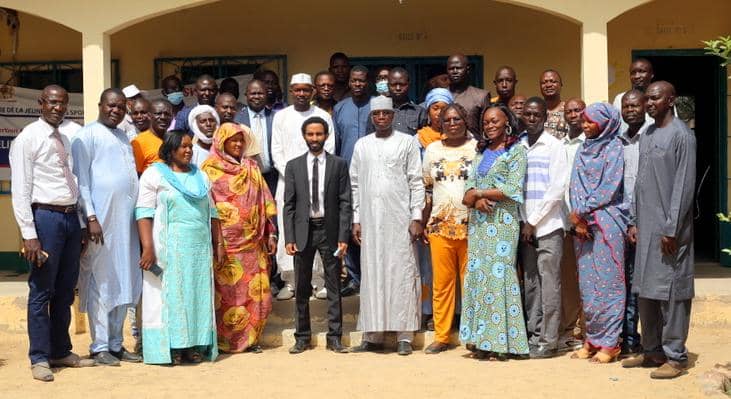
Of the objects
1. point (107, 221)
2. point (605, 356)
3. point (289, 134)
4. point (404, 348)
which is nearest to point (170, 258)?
point (107, 221)

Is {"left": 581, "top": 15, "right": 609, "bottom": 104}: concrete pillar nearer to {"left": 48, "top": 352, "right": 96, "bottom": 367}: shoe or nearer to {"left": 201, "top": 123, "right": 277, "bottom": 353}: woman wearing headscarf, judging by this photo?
{"left": 201, "top": 123, "right": 277, "bottom": 353}: woman wearing headscarf

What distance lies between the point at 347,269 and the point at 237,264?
1.16m

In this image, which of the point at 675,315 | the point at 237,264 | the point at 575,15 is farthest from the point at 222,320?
the point at 575,15

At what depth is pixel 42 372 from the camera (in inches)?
263

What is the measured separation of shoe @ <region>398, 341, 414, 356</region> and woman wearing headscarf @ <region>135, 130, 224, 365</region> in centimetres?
142

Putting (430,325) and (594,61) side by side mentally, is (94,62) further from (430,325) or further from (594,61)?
(594,61)

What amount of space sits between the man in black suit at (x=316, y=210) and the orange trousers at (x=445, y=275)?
0.67 metres

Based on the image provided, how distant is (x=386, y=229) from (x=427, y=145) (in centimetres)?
76

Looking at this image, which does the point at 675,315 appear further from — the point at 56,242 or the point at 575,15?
the point at 56,242

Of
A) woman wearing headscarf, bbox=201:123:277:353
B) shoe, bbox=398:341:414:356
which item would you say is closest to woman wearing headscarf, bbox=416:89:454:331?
shoe, bbox=398:341:414:356

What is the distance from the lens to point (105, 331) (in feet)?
23.3

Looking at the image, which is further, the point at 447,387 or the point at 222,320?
the point at 222,320

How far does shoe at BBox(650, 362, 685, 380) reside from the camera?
6.52m

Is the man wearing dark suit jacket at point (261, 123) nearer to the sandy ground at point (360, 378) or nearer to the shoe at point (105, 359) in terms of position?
the sandy ground at point (360, 378)
